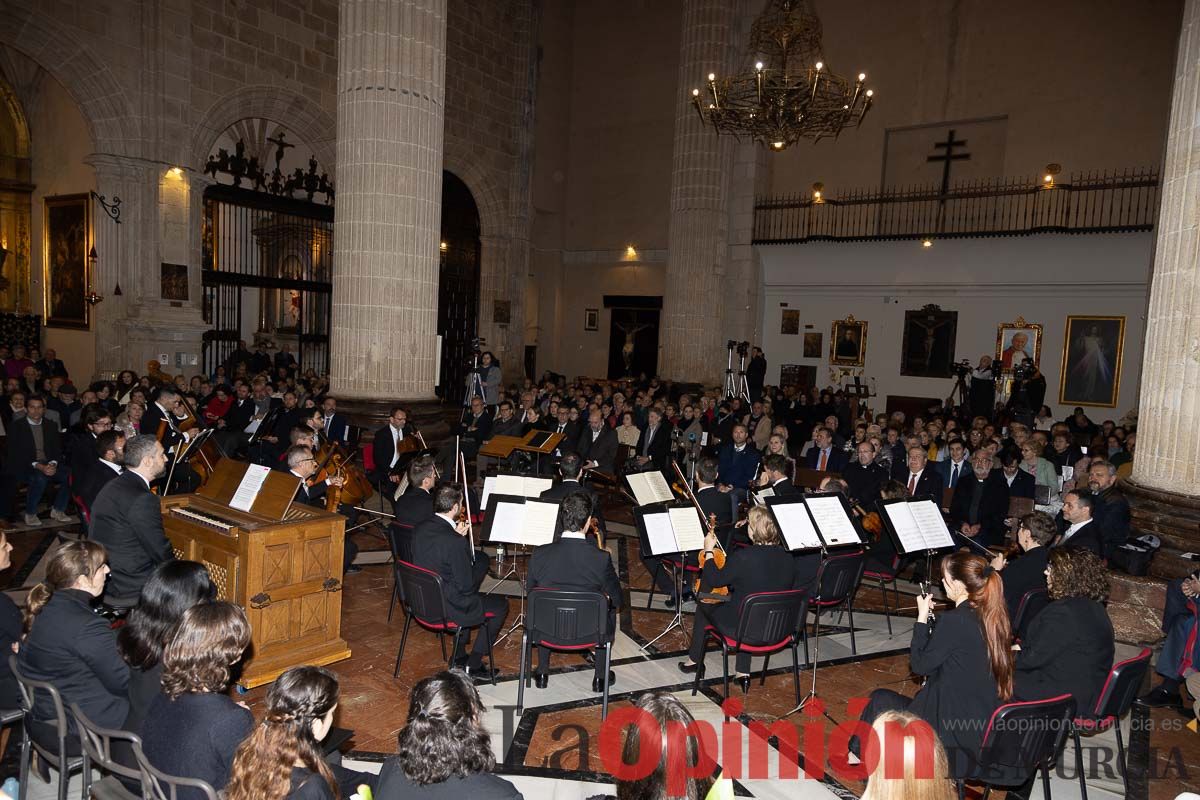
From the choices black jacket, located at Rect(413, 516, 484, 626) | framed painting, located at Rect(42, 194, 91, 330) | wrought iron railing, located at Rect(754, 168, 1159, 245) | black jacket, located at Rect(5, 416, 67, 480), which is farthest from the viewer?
framed painting, located at Rect(42, 194, 91, 330)

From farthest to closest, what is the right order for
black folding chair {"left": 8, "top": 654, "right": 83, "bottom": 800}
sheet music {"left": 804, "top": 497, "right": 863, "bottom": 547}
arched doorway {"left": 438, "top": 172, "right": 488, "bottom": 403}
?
arched doorway {"left": 438, "top": 172, "right": 488, "bottom": 403}
sheet music {"left": 804, "top": 497, "right": 863, "bottom": 547}
black folding chair {"left": 8, "top": 654, "right": 83, "bottom": 800}

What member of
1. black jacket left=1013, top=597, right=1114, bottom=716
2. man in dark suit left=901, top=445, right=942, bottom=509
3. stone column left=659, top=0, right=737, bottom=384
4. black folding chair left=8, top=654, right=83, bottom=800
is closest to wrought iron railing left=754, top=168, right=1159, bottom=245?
stone column left=659, top=0, right=737, bottom=384

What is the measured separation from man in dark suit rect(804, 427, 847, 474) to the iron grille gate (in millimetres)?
10488

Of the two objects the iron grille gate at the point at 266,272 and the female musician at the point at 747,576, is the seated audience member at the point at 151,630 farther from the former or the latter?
the iron grille gate at the point at 266,272

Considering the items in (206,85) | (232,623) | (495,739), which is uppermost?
(206,85)

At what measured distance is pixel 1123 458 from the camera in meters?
9.80

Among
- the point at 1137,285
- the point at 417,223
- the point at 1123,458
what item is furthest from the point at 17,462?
the point at 1137,285

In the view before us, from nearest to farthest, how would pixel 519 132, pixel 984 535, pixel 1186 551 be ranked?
pixel 1186 551
pixel 984 535
pixel 519 132

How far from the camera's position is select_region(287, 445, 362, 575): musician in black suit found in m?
5.98

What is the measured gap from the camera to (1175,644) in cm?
523

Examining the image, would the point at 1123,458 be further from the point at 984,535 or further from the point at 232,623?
the point at 232,623

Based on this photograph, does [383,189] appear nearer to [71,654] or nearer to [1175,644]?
[71,654]

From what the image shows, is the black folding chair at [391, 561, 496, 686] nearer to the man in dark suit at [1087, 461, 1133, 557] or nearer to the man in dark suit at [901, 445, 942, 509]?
the man in dark suit at [1087, 461, 1133, 557]

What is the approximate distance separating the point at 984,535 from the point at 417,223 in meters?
7.32
